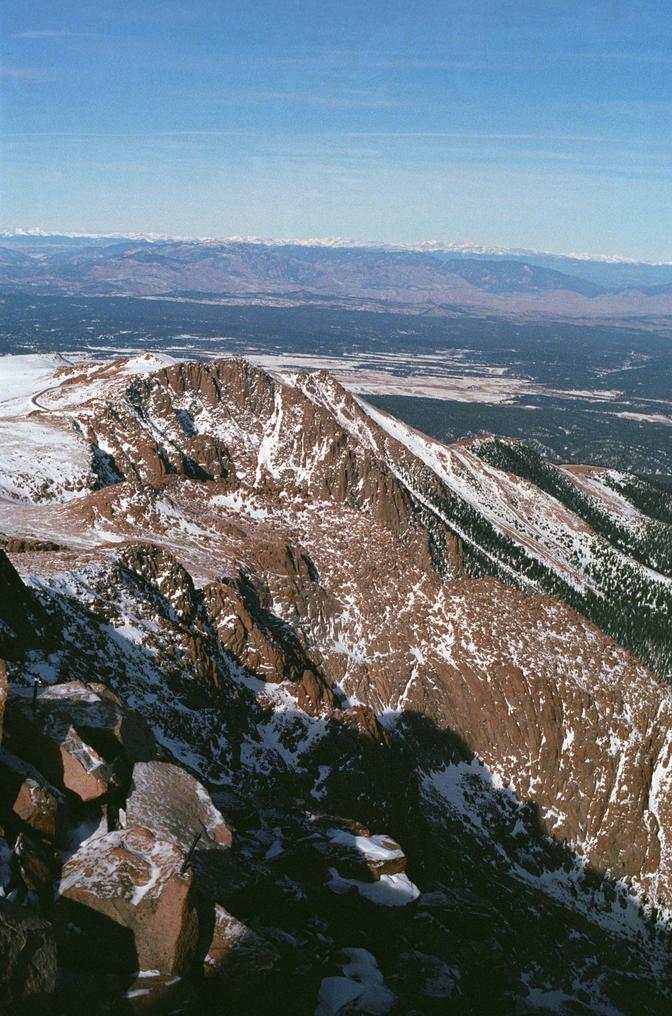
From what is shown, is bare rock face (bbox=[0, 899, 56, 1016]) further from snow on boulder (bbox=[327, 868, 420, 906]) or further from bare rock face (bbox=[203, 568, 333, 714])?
bare rock face (bbox=[203, 568, 333, 714])

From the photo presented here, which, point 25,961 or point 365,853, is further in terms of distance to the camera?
point 365,853

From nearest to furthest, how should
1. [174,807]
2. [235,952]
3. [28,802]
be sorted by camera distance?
[235,952] < [28,802] < [174,807]

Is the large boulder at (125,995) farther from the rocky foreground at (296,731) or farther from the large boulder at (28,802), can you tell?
the large boulder at (28,802)

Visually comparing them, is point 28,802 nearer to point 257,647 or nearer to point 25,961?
point 25,961

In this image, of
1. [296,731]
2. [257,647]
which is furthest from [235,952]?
[257,647]

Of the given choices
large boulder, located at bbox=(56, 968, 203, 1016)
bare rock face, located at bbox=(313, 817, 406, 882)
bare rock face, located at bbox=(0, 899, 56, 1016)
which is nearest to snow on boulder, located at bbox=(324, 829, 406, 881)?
bare rock face, located at bbox=(313, 817, 406, 882)
